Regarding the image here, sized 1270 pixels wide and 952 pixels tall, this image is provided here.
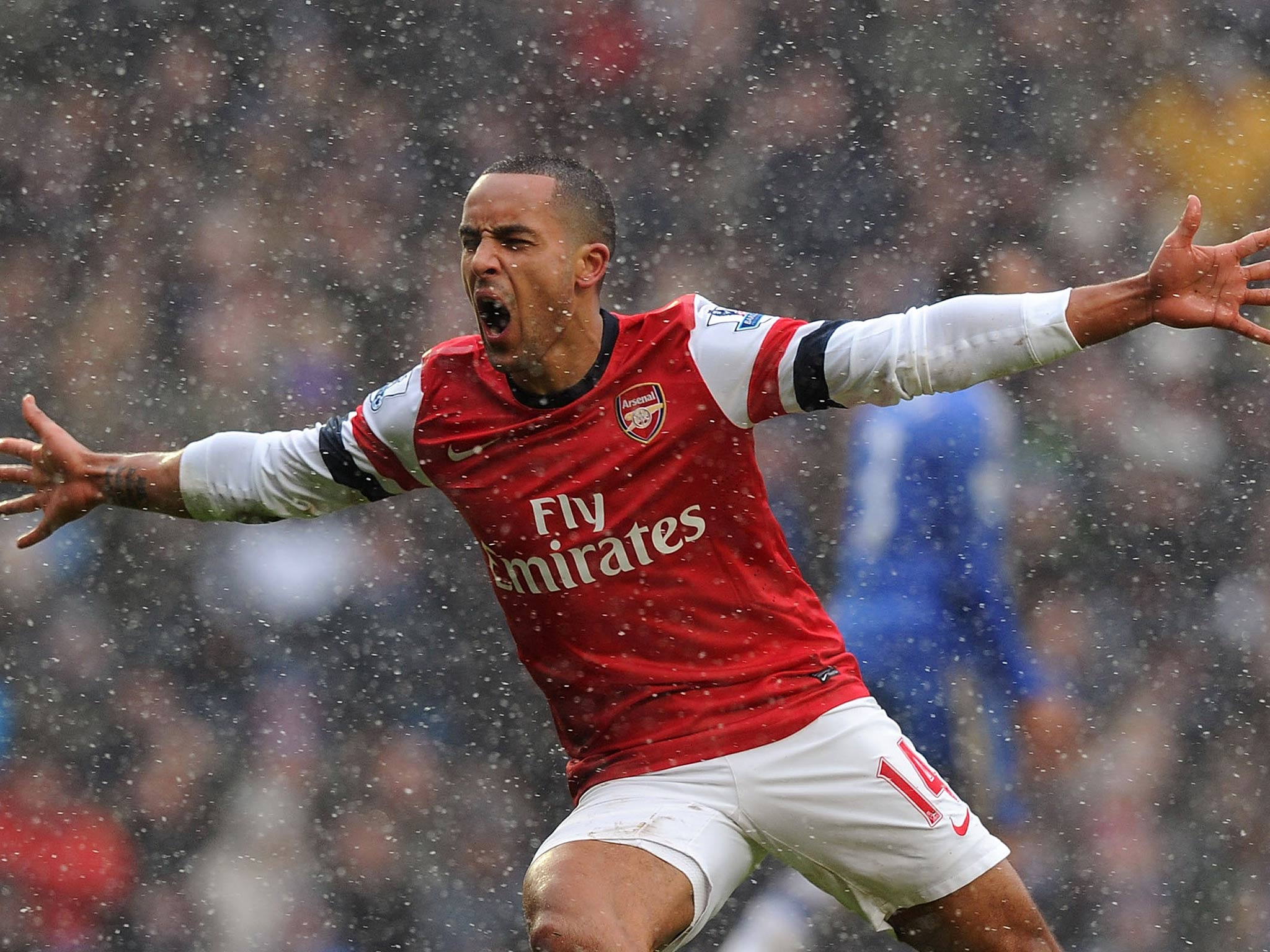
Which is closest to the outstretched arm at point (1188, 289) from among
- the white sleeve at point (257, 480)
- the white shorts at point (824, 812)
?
the white shorts at point (824, 812)

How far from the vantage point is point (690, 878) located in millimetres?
3182

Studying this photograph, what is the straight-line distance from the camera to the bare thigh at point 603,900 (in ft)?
9.59

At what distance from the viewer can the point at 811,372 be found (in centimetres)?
328

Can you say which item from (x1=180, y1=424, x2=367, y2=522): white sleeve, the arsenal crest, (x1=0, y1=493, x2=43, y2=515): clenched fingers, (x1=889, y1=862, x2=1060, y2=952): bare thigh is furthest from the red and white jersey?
(x1=0, y1=493, x2=43, y2=515): clenched fingers

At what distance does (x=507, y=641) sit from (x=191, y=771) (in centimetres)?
120

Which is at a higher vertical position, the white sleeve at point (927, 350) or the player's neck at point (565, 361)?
the player's neck at point (565, 361)

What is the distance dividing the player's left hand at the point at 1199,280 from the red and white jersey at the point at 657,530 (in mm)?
512

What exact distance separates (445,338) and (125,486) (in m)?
2.69

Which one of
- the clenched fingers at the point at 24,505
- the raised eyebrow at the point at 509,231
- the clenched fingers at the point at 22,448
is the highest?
the raised eyebrow at the point at 509,231

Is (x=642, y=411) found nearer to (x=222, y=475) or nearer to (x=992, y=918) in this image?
(x=222, y=475)

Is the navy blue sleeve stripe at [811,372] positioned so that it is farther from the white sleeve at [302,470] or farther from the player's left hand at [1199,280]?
the white sleeve at [302,470]

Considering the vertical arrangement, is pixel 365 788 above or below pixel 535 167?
below

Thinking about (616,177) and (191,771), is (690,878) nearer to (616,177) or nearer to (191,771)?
(191,771)

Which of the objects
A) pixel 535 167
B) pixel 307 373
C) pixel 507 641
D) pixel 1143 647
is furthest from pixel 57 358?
pixel 1143 647
